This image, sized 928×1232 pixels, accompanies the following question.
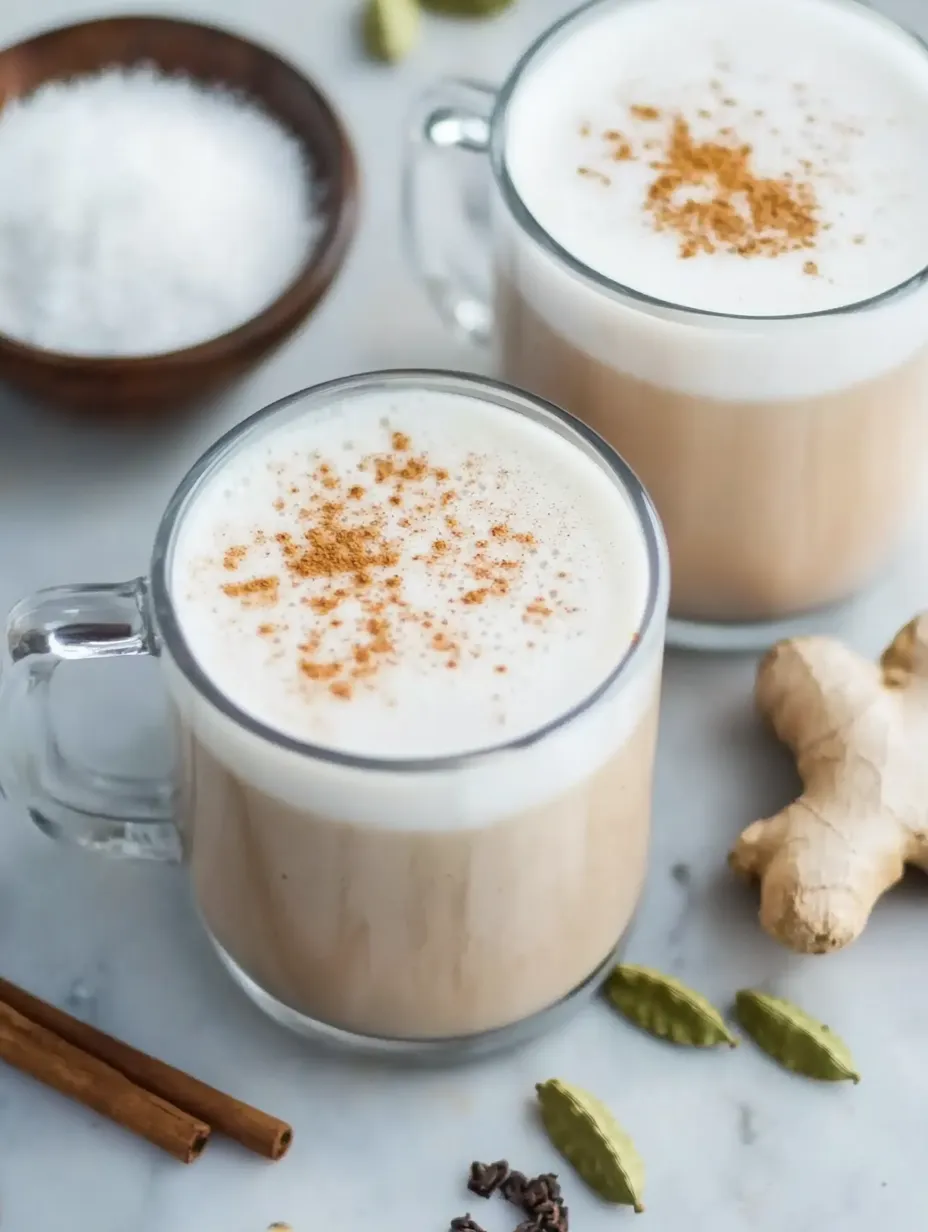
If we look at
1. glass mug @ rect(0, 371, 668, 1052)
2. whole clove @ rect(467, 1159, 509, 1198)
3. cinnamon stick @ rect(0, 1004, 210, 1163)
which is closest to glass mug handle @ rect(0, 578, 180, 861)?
glass mug @ rect(0, 371, 668, 1052)

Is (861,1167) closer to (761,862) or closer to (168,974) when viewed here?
(761,862)

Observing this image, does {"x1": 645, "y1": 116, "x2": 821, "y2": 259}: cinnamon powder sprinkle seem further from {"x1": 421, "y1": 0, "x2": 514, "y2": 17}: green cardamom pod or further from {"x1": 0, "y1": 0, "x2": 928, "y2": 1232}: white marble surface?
{"x1": 421, "y1": 0, "x2": 514, "y2": 17}: green cardamom pod

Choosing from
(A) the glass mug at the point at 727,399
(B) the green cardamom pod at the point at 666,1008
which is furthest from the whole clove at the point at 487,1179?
(A) the glass mug at the point at 727,399

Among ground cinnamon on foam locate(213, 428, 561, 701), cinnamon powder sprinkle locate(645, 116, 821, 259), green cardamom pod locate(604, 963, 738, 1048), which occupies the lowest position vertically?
green cardamom pod locate(604, 963, 738, 1048)

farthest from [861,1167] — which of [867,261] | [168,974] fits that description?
[867,261]

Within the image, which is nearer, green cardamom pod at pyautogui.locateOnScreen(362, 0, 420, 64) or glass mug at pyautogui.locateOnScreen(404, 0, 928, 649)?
glass mug at pyautogui.locateOnScreen(404, 0, 928, 649)

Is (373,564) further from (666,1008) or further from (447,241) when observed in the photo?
(447,241)

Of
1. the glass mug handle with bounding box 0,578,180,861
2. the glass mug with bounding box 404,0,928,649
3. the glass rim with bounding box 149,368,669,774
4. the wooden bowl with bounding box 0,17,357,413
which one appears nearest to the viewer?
the glass rim with bounding box 149,368,669,774
